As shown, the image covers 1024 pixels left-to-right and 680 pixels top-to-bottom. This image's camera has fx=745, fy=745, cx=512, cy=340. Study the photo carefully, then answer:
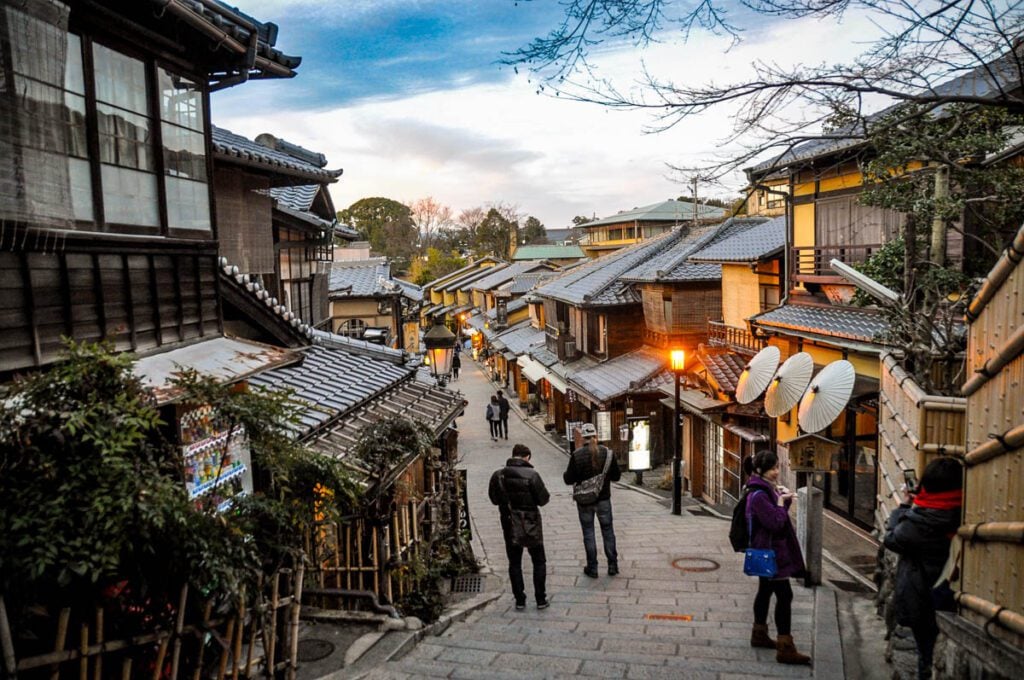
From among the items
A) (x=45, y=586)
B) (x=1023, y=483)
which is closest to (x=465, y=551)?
(x=45, y=586)

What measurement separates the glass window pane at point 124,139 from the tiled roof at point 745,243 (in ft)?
55.4

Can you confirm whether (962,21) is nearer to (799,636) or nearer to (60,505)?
(799,636)

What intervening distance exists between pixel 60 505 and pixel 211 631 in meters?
1.44

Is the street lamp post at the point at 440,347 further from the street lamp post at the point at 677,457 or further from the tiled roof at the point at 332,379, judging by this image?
the street lamp post at the point at 677,457

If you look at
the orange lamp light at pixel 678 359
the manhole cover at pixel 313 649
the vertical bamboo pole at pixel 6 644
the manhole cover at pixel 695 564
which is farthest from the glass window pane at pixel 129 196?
the orange lamp light at pixel 678 359

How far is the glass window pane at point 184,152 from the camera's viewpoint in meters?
7.95

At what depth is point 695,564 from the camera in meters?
11.7

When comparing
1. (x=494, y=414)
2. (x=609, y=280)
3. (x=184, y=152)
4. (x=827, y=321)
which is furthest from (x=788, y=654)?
(x=494, y=414)

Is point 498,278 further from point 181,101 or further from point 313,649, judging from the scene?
point 313,649

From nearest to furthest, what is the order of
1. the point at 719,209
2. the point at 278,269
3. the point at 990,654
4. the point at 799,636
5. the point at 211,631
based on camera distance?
the point at 990,654, the point at 211,631, the point at 799,636, the point at 278,269, the point at 719,209

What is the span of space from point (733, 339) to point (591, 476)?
45.9 feet

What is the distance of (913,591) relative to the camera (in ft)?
18.7

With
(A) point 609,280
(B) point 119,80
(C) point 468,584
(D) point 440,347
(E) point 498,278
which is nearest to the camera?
(B) point 119,80

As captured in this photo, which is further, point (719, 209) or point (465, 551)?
point (719, 209)
